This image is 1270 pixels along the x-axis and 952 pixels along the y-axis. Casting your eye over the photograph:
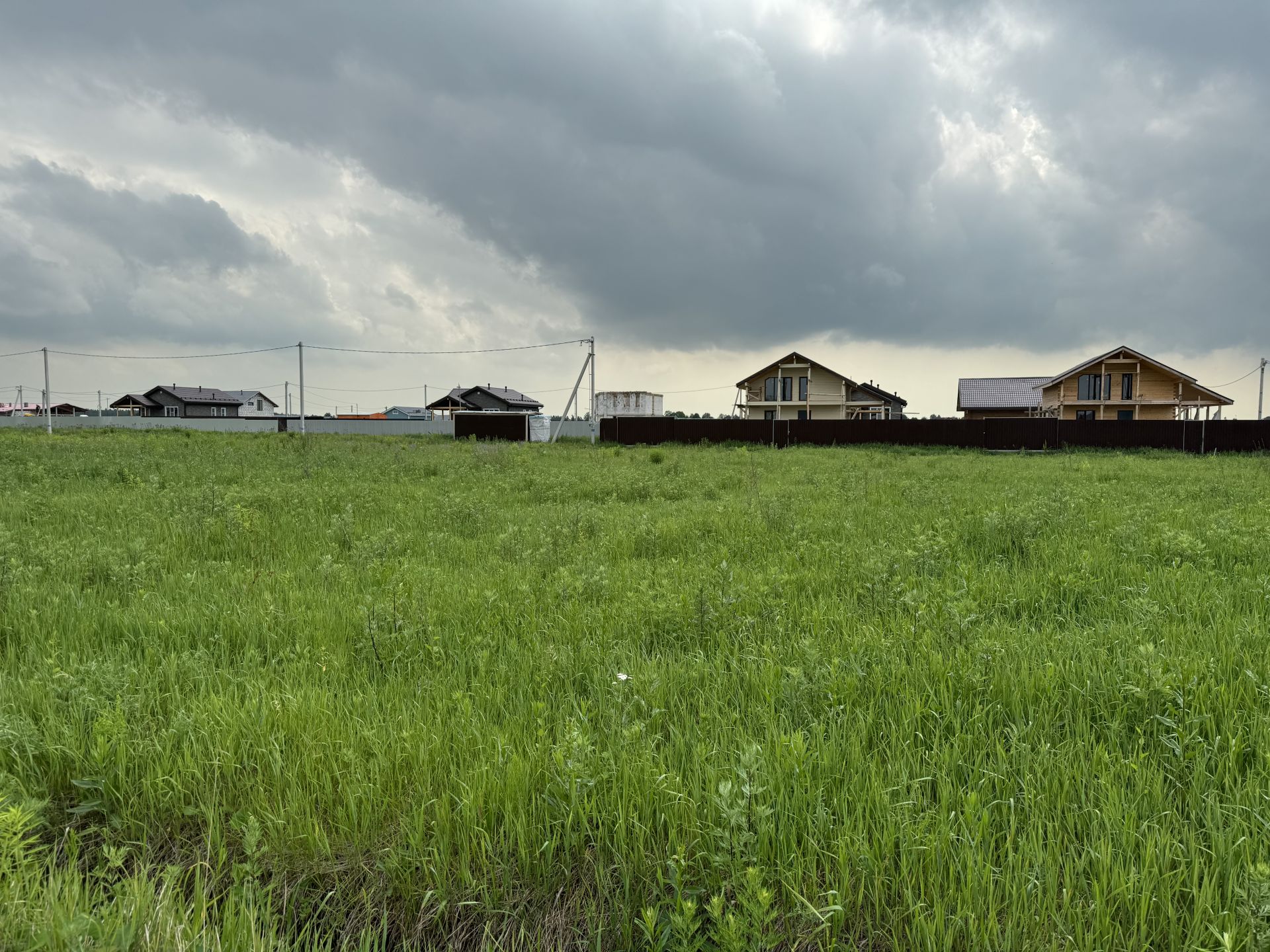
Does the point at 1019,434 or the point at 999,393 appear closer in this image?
the point at 1019,434

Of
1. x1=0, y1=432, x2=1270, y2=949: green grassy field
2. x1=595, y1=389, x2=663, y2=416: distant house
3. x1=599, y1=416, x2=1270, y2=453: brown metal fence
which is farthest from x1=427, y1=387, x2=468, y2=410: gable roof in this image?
x1=0, y1=432, x2=1270, y2=949: green grassy field

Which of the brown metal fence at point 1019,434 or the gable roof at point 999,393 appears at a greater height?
the gable roof at point 999,393

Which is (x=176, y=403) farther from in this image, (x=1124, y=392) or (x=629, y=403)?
(x=1124, y=392)

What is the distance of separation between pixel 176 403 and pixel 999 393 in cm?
10193

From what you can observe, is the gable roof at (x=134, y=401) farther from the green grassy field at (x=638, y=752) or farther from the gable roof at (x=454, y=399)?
the green grassy field at (x=638, y=752)

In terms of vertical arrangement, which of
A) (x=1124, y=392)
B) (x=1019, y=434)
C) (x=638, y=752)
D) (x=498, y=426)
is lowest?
(x=638, y=752)

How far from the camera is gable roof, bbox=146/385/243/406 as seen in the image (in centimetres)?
9000

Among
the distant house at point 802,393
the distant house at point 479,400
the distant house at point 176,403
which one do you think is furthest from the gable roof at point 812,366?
the distant house at point 176,403

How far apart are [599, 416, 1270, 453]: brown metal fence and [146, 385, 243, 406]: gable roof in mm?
78119

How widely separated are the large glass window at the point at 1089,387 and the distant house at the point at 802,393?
13.1 meters

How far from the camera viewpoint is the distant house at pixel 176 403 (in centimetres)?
9025

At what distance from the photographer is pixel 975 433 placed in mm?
33594

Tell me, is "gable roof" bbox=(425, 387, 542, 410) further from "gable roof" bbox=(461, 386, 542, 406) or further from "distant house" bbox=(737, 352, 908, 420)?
"distant house" bbox=(737, 352, 908, 420)

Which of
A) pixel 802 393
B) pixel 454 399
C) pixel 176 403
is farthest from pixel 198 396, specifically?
pixel 802 393
